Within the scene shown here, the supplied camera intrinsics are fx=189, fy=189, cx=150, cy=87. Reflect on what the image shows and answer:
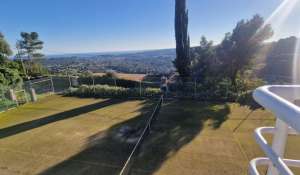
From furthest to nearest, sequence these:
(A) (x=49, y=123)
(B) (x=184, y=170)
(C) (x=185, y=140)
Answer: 1. (A) (x=49, y=123)
2. (C) (x=185, y=140)
3. (B) (x=184, y=170)

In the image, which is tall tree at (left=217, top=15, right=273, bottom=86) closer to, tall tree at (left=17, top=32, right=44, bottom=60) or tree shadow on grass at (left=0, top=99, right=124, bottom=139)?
tree shadow on grass at (left=0, top=99, right=124, bottom=139)

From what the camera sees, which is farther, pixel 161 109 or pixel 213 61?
pixel 213 61

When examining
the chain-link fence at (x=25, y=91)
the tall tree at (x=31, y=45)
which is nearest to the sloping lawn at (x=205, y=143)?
the chain-link fence at (x=25, y=91)

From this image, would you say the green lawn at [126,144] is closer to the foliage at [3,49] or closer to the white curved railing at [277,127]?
the white curved railing at [277,127]

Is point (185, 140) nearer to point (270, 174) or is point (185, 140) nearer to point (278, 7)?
point (270, 174)

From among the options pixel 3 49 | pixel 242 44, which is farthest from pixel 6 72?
pixel 242 44

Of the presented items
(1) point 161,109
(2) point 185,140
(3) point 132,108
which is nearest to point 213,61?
(1) point 161,109

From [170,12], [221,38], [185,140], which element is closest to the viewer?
[185,140]
